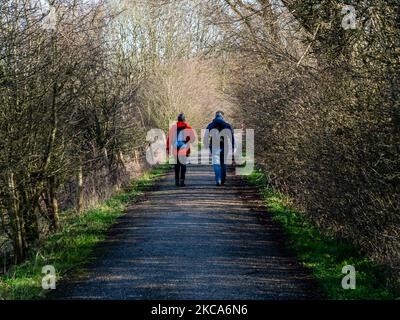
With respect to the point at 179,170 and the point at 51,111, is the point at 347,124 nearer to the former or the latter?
the point at 51,111

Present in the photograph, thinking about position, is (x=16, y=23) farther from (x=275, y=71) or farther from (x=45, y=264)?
(x=275, y=71)

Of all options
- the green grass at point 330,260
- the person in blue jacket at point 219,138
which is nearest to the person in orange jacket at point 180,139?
the person in blue jacket at point 219,138

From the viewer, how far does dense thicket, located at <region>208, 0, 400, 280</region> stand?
8.60m

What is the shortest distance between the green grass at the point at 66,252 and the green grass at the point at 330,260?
3.05m

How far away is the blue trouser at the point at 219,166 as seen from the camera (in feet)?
61.4

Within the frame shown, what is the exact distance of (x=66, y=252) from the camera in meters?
10.4

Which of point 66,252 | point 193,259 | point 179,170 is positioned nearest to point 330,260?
point 193,259

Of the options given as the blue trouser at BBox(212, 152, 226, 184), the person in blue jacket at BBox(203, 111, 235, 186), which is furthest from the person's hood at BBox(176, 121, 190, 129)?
the blue trouser at BBox(212, 152, 226, 184)

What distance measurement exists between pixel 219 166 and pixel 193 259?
9.57 metres

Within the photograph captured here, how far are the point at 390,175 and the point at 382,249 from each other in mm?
1193

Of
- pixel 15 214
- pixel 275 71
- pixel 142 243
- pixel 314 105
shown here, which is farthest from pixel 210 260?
pixel 275 71

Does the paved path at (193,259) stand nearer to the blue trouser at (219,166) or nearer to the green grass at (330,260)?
the green grass at (330,260)

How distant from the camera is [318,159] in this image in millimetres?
11094

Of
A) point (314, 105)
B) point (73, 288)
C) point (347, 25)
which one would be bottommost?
point (73, 288)
